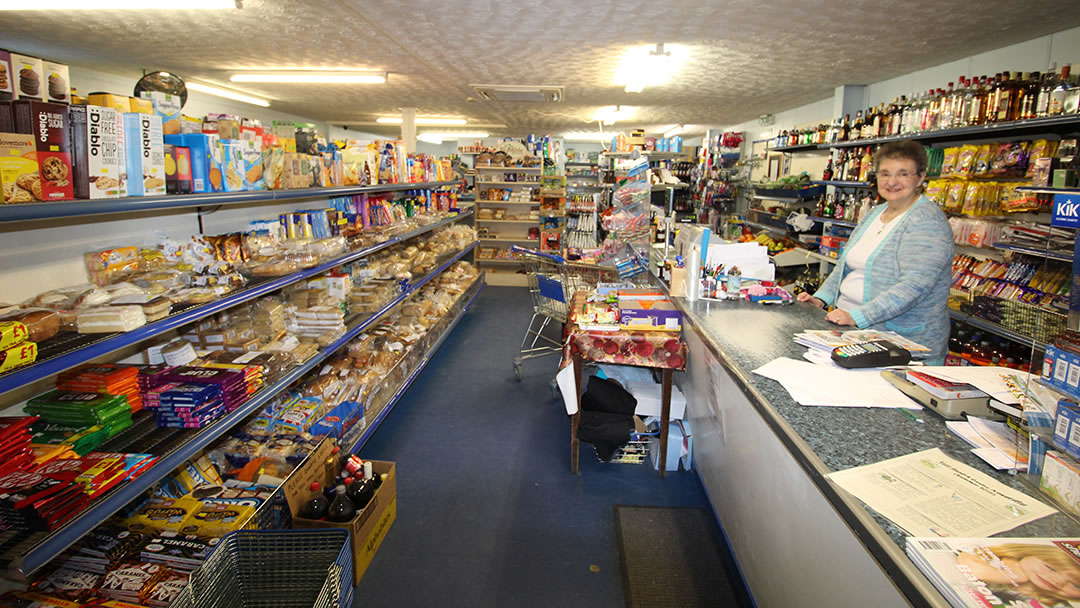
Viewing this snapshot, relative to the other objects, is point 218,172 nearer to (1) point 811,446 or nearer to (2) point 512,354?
(1) point 811,446

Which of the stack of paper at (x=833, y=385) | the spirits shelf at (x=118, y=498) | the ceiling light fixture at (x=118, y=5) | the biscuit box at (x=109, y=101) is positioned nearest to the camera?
the spirits shelf at (x=118, y=498)

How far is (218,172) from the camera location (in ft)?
8.25

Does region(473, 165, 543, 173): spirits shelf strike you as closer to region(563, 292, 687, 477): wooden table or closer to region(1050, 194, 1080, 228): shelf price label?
region(563, 292, 687, 477): wooden table

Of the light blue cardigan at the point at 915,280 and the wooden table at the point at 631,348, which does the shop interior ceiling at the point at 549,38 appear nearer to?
the light blue cardigan at the point at 915,280

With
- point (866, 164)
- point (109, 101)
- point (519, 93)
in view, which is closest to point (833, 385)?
point (109, 101)

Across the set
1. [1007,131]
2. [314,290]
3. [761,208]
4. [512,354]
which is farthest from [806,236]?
[314,290]

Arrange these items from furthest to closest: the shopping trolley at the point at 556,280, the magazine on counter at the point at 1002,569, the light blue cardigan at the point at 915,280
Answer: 1. the shopping trolley at the point at 556,280
2. the light blue cardigan at the point at 915,280
3. the magazine on counter at the point at 1002,569

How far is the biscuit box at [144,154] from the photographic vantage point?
79.4 inches

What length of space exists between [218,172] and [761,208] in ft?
26.4

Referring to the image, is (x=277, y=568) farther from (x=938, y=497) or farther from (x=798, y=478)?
(x=938, y=497)

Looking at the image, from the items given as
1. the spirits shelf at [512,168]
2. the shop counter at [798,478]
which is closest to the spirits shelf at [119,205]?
the shop counter at [798,478]

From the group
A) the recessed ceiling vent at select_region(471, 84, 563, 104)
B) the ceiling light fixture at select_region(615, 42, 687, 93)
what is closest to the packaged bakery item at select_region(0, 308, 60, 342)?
the ceiling light fixture at select_region(615, 42, 687, 93)

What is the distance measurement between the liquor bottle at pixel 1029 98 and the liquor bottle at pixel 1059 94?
146mm

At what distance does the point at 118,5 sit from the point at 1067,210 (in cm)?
565
